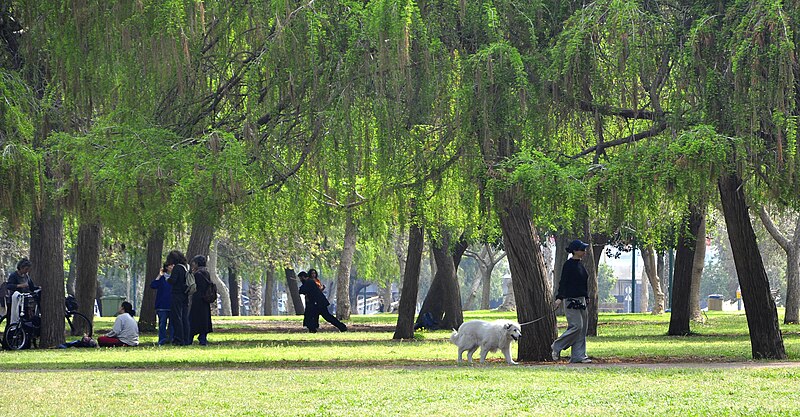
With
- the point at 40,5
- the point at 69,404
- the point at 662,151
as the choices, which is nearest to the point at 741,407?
the point at 662,151

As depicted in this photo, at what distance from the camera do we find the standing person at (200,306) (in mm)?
27094

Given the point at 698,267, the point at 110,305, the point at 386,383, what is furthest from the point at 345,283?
the point at 386,383

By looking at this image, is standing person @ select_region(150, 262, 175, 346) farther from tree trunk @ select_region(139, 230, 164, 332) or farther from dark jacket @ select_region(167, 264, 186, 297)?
tree trunk @ select_region(139, 230, 164, 332)

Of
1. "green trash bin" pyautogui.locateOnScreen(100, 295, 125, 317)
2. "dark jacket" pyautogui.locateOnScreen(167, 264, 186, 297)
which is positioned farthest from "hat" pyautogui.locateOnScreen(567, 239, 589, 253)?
"green trash bin" pyautogui.locateOnScreen(100, 295, 125, 317)

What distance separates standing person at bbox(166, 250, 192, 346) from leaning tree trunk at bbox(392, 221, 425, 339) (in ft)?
17.0

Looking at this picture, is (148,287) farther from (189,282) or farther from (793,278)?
(793,278)

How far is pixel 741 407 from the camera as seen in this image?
41.1 ft

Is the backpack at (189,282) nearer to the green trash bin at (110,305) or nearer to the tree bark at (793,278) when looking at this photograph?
the tree bark at (793,278)

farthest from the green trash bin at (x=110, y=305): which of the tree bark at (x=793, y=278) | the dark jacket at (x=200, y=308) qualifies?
the dark jacket at (x=200, y=308)

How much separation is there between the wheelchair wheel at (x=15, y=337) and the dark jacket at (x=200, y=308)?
3606 mm

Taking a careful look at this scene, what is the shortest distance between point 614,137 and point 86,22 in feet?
25.7

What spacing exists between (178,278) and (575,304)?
9.36m

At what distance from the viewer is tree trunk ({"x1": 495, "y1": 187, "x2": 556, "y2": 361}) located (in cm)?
2020

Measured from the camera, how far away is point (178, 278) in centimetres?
2623
